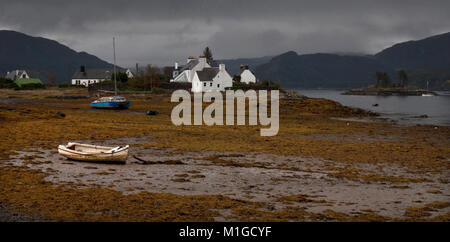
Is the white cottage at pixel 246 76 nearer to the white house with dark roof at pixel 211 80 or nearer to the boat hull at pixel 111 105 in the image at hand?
the white house with dark roof at pixel 211 80

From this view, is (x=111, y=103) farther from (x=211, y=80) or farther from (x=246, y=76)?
(x=246, y=76)

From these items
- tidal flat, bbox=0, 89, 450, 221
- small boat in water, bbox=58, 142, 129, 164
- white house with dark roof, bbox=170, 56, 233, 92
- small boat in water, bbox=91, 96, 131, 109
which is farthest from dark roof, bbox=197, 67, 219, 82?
small boat in water, bbox=58, 142, 129, 164

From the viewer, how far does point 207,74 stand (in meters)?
98.9

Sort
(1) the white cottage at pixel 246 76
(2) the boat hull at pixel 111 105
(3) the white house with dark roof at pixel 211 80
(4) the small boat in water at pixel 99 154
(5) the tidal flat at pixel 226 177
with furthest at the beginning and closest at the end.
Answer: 1. (1) the white cottage at pixel 246 76
2. (3) the white house with dark roof at pixel 211 80
3. (2) the boat hull at pixel 111 105
4. (4) the small boat in water at pixel 99 154
5. (5) the tidal flat at pixel 226 177

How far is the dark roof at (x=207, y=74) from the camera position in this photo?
9719cm

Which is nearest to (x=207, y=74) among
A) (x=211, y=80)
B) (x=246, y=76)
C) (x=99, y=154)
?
(x=211, y=80)

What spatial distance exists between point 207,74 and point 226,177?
8078cm

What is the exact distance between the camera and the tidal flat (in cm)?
1361

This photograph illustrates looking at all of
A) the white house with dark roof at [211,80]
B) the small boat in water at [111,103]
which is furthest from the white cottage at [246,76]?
the small boat in water at [111,103]

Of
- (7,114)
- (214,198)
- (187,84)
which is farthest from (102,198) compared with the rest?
(187,84)

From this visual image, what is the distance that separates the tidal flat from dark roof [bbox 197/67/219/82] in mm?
61570

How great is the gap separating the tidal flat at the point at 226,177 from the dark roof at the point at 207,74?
6157cm

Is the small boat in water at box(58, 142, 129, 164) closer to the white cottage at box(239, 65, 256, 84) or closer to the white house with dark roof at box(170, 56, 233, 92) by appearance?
the white house with dark roof at box(170, 56, 233, 92)
